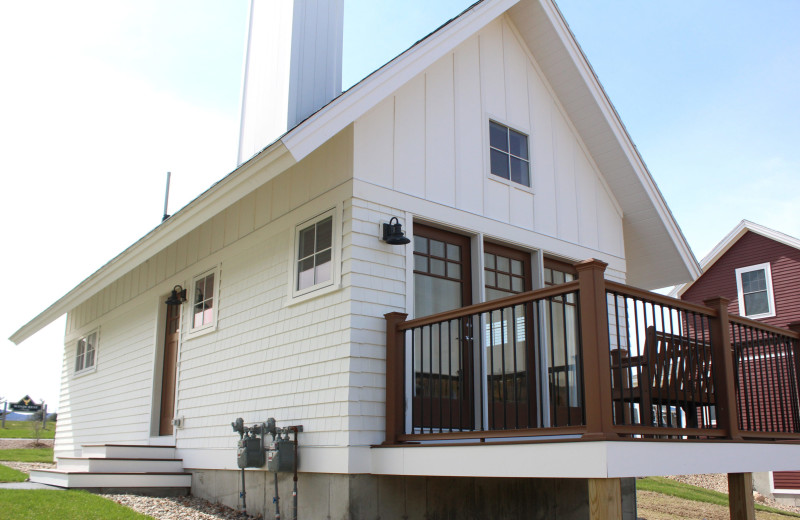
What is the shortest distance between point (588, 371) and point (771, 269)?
1568 cm

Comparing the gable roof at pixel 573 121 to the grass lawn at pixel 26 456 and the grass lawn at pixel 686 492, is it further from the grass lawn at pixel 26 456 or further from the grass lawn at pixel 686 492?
the grass lawn at pixel 686 492

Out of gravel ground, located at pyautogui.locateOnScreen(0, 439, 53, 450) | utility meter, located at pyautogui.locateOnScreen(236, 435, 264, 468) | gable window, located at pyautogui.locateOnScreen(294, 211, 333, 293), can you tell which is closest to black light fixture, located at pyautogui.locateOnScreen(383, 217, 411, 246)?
gable window, located at pyautogui.locateOnScreen(294, 211, 333, 293)

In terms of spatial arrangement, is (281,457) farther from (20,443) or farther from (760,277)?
(20,443)

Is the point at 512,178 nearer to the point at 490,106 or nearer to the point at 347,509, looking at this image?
the point at 490,106

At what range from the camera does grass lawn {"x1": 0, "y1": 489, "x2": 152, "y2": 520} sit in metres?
5.83

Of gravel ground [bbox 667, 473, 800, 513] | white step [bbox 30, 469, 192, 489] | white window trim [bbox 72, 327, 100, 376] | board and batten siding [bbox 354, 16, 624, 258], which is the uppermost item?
board and batten siding [bbox 354, 16, 624, 258]

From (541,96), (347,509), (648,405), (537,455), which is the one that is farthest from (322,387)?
(541,96)

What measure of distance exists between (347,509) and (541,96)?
530cm

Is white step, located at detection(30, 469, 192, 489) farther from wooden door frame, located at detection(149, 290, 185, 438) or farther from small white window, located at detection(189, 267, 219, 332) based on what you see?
small white window, located at detection(189, 267, 219, 332)

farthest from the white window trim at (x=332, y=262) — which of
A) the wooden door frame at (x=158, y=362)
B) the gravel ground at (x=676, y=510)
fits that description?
the gravel ground at (x=676, y=510)

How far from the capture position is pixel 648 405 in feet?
16.6

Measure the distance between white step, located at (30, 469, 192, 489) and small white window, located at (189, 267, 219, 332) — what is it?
178 cm

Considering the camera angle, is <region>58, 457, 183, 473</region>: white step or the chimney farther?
the chimney

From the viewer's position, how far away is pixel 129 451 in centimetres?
859
